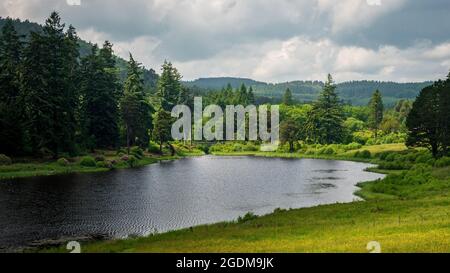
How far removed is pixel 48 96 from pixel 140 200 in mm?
38839

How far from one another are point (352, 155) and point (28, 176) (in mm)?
80784

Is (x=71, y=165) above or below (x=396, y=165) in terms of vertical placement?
above

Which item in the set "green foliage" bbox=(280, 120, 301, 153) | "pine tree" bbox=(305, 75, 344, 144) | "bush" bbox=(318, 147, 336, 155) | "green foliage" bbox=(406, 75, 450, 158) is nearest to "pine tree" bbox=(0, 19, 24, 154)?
"green foliage" bbox=(406, 75, 450, 158)

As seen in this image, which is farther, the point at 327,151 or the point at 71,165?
the point at 327,151

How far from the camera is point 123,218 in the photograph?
3962 centimetres

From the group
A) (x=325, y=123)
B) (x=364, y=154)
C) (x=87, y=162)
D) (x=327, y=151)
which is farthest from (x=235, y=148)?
(x=87, y=162)

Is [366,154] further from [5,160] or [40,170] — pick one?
→ [5,160]

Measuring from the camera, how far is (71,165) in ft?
254

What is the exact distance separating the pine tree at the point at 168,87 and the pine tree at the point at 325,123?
4944 centimetres

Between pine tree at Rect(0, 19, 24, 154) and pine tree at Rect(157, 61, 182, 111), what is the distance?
74367mm

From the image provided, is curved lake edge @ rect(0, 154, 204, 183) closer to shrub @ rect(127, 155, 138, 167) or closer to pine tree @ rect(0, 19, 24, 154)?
shrub @ rect(127, 155, 138, 167)

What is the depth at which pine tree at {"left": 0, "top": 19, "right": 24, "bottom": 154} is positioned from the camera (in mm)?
72438

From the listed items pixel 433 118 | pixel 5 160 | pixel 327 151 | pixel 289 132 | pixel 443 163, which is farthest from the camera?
pixel 289 132
